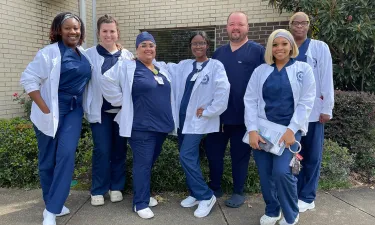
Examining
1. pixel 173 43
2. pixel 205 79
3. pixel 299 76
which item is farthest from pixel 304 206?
pixel 173 43

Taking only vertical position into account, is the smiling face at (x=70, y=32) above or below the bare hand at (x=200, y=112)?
above

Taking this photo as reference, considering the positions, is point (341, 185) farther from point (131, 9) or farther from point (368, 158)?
point (131, 9)

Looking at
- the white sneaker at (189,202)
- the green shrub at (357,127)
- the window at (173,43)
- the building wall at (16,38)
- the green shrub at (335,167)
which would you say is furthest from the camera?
the window at (173,43)

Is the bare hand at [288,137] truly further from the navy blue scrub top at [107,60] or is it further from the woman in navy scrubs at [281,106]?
the navy blue scrub top at [107,60]

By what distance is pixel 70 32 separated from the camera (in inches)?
131

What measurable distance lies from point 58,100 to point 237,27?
1.96 metres

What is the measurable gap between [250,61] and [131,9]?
4.52m

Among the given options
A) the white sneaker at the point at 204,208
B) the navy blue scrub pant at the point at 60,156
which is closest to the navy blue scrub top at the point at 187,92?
the white sneaker at the point at 204,208

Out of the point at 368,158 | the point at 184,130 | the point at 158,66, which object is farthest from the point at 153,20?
the point at 368,158

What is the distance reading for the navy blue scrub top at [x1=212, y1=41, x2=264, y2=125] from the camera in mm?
3545

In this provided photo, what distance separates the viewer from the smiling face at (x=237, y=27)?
3.52 metres

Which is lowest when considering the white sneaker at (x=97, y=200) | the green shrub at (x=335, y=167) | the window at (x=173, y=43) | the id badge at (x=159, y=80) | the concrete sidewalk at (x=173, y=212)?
the concrete sidewalk at (x=173, y=212)

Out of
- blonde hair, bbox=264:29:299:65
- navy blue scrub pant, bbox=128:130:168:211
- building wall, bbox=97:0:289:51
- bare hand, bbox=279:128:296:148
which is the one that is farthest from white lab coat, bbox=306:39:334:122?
building wall, bbox=97:0:289:51

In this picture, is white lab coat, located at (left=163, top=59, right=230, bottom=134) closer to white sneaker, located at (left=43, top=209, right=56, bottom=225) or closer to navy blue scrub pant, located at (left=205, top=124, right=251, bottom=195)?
navy blue scrub pant, located at (left=205, top=124, right=251, bottom=195)
